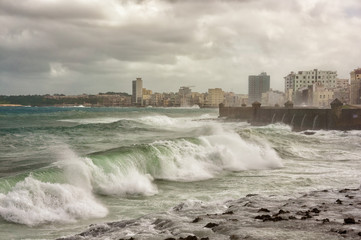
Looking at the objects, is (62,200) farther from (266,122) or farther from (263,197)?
(266,122)

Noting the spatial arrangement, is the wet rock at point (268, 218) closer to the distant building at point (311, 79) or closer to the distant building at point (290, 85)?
the distant building at point (311, 79)

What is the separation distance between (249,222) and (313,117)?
33.8 m

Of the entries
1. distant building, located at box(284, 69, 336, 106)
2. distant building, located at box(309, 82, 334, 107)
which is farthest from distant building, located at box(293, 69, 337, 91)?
distant building, located at box(309, 82, 334, 107)

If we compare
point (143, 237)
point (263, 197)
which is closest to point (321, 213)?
point (263, 197)

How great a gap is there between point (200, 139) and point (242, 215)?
37.5 feet

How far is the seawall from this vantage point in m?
35.0

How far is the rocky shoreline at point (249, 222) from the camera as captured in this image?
6117 millimetres

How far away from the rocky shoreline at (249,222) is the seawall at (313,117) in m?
28.2

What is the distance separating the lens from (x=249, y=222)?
6914mm

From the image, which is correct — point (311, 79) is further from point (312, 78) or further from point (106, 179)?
point (106, 179)

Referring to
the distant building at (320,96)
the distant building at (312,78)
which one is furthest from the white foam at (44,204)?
the distant building at (312,78)

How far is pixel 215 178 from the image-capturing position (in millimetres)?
13844

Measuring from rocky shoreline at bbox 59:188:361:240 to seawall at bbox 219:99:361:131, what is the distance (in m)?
28.2

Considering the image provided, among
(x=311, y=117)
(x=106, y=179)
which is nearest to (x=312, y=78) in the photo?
(x=311, y=117)
